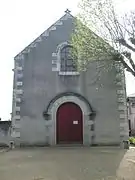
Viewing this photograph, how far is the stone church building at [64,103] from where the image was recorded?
56.0ft

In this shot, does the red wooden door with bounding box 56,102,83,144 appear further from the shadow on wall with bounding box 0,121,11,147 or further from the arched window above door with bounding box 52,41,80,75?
the shadow on wall with bounding box 0,121,11,147

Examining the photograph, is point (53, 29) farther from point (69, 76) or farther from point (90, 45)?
point (90, 45)

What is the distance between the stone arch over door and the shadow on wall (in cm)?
246

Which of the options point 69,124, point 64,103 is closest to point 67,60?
point 64,103

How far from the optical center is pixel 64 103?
1755cm

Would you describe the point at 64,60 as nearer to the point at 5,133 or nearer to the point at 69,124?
the point at 69,124

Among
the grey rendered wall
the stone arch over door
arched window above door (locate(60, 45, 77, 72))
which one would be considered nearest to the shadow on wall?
the grey rendered wall

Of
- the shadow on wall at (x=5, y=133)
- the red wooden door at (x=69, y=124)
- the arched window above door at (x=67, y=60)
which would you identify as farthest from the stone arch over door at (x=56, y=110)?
the shadow on wall at (x=5, y=133)

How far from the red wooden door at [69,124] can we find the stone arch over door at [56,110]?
10.0 inches

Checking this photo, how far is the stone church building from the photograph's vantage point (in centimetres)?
1708

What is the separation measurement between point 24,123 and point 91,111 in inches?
157

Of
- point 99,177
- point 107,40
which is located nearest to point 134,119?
point 107,40

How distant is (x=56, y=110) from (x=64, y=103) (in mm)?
641

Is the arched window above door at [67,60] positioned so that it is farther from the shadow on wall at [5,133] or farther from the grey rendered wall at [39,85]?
the shadow on wall at [5,133]
